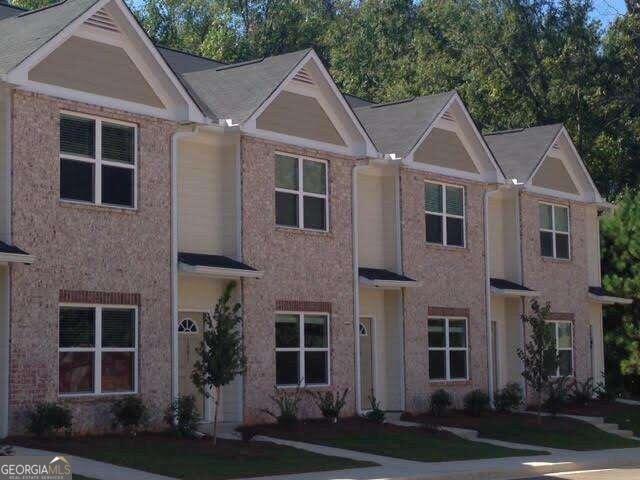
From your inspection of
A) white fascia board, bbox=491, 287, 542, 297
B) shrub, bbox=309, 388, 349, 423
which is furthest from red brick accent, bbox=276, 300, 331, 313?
white fascia board, bbox=491, 287, 542, 297

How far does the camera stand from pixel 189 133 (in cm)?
2436

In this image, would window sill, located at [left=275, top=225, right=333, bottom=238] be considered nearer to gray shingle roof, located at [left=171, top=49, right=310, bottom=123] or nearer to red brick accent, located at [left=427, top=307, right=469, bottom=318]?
gray shingle roof, located at [left=171, top=49, right=310, bottom=123]

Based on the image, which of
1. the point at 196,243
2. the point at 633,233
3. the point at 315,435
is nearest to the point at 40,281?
the point at 196,243

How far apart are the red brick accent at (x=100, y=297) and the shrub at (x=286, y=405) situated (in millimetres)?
4327

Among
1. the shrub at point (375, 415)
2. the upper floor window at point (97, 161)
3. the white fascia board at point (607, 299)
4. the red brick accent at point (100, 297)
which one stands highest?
the upper floor window at point (97, 161)

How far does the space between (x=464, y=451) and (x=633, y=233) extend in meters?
16.6

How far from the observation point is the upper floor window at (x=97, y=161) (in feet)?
72.7

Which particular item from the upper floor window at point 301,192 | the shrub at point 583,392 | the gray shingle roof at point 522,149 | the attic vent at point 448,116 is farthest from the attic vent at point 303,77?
the shrub at point 583,392

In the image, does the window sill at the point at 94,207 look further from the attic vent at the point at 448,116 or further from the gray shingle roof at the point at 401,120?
the attic vent at the point at 448,116

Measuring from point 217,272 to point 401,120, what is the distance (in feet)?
31.4

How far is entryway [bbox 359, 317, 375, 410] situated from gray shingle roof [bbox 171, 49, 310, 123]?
6620 millimetres

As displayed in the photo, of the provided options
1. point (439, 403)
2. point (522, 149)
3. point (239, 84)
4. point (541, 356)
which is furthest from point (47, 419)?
point (522, 149)

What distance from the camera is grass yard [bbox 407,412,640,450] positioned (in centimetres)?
2739

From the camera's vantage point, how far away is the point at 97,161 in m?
22.6
